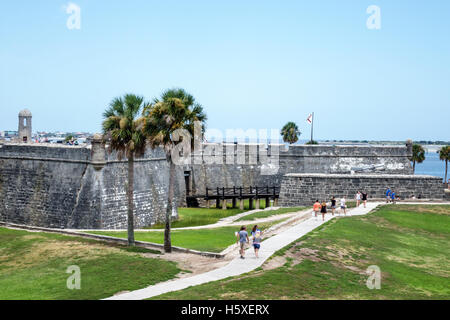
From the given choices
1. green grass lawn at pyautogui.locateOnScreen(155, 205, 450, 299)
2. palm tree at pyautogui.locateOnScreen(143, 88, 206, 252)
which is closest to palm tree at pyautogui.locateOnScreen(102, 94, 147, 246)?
palm tree at pyautogui.locateOnScreen(143, 88, 206, 252)

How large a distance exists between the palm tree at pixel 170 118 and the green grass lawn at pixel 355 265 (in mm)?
6121

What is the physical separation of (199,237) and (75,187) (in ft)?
34.5

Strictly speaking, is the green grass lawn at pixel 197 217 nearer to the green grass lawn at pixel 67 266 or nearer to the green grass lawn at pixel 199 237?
the green grass lawn at pixel 199 237

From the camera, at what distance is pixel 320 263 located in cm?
1972

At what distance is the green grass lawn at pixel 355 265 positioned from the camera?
52.8ft

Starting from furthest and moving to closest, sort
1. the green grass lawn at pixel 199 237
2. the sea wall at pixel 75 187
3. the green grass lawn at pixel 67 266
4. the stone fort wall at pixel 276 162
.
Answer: the stone fort wall at pixel 276 162
the sea wall at pixel 75 187
the green grass lawn at pixel 199 237
the green grass lawn at pixel 67 266

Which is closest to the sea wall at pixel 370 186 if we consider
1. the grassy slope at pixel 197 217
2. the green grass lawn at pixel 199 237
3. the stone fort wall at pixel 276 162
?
the grassy slope at pixel 197 217

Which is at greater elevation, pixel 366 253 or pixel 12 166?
pixel 12 166

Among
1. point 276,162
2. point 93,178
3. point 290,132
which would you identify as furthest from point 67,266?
point 290,132

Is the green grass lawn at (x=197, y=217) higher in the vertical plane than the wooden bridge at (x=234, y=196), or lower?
lower

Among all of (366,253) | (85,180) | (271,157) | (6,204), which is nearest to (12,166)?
(6,204)

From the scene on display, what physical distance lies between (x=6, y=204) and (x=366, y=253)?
84.1 feet

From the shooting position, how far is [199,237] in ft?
88.8
